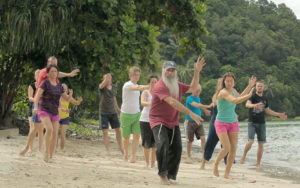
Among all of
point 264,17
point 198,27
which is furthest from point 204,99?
point 198,27

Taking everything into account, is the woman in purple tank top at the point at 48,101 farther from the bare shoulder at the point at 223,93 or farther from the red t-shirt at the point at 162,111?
the bare shoulder at the point at 223,93

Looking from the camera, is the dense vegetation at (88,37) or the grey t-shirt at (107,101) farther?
the dense vegetation at (88,37)

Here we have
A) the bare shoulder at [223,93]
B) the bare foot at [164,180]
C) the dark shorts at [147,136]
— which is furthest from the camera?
the dark shorts at [147,136]

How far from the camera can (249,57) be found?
8775cm

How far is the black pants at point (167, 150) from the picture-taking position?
6348 mm

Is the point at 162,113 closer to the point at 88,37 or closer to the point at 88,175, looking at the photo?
the point at 88,175

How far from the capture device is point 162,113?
6.45 meters

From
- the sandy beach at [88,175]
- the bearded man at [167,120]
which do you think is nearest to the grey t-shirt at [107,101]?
the sandy beach at [88,175]

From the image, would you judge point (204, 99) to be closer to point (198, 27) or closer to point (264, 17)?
point (264, 17)

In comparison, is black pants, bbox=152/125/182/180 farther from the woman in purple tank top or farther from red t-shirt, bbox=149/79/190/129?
the woman in purple tank top

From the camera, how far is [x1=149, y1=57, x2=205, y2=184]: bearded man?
634 centimetres

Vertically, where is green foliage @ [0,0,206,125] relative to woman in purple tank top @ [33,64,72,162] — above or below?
above

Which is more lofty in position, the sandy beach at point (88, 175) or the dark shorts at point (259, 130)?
the dark shorts at point (259, 130)

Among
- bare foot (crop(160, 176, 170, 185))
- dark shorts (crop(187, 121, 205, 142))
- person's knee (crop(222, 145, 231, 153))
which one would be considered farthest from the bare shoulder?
dark shorts (crop(187, 121, 205, 142))
